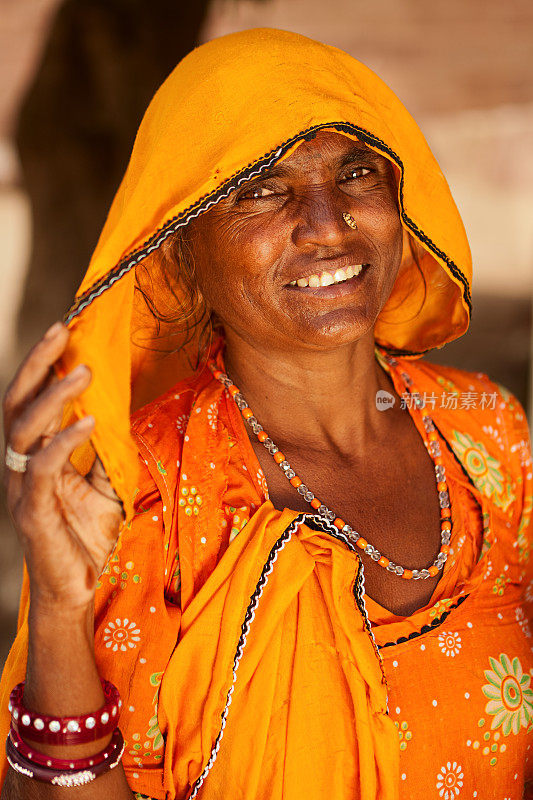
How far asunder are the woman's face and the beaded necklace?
0.55ft

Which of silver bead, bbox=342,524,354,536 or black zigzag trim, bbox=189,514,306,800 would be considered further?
silver bead, bbox=342,524,354,536

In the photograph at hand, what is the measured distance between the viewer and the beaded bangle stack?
1.19 metres

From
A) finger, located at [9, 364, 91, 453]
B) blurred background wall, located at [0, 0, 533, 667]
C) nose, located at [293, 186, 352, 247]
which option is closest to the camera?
finger, located at [9, 364, 91, 453]

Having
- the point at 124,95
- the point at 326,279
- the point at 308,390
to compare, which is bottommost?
the point at 308,390

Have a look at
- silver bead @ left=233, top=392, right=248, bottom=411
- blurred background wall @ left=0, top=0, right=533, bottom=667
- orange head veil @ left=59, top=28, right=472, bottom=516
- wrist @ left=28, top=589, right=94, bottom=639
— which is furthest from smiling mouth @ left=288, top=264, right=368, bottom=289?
blurred background wall @ left=0, top=0, right=533, bottom=667

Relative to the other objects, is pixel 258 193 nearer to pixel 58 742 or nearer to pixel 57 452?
pixel 57 452

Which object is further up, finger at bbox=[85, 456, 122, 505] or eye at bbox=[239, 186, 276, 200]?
eye at bbox=[239, 186, 276, 200]

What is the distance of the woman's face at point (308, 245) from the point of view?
147cm

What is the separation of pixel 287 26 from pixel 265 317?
183 cm

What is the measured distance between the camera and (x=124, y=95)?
2984 mm

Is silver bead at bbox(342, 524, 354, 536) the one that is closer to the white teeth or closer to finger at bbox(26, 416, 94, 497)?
the white teeth

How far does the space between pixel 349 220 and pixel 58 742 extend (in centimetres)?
93

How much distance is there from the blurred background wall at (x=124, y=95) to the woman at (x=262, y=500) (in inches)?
54.4

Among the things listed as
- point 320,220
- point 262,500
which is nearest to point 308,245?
point 320,220
